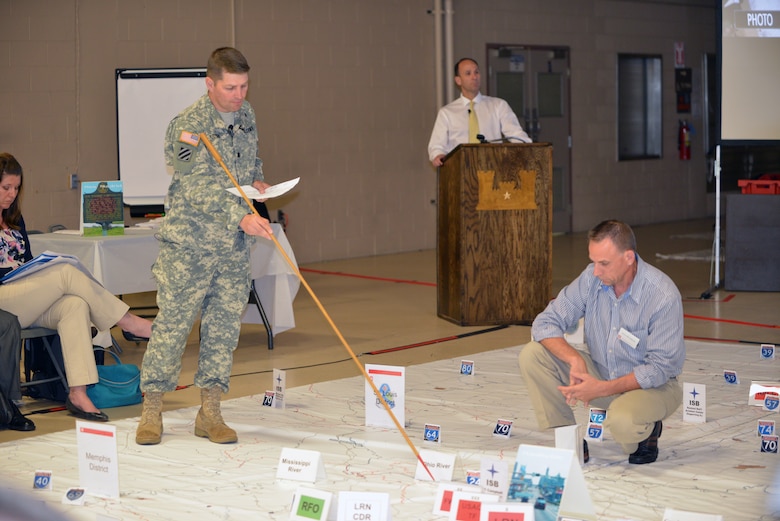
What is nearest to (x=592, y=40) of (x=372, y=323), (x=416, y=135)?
(x=416, y=135)

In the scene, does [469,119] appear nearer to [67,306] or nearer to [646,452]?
[67,306]

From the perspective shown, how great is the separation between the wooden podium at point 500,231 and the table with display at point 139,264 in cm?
108

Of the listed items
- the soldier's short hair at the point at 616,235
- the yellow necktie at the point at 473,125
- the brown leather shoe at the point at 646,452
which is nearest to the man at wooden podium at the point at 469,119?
the yellow necktie at the point at 473,125

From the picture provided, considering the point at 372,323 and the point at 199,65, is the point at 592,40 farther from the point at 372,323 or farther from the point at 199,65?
the point at 372,323

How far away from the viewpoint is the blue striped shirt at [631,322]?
356 centimetres

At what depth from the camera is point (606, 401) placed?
3.80 meters

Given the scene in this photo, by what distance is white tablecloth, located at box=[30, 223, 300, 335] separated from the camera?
553 centimetres

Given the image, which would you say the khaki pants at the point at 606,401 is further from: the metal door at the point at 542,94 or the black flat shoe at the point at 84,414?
the metal door at the point at 542,94

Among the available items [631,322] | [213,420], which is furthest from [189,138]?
[631,322]

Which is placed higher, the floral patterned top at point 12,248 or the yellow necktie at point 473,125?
the yellow necktie at point 473,125

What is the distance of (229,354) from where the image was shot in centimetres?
412

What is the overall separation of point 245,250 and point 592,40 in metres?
9.42

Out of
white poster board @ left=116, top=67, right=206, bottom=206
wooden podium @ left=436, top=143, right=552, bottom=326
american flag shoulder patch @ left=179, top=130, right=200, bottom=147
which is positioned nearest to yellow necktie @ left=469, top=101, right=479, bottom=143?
wooden podium @ left=436, top=143, right=552, bottom=326

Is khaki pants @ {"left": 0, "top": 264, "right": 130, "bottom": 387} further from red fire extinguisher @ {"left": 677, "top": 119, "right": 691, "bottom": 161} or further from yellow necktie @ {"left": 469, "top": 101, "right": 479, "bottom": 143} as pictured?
red fire extinguisher @ {"left": 677, "top": 119, "right": 691, "bottom": 161}
